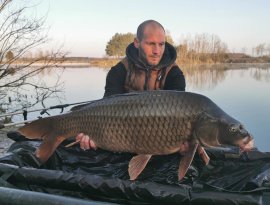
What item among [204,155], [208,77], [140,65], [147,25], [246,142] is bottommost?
[208,77]

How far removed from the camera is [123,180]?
1629 millimetres

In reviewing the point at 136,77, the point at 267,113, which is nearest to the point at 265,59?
the point at 267,113

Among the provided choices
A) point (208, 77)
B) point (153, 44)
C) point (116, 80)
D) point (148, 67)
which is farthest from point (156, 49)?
point (208, 77)

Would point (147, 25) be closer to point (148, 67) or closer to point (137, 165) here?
point (148, 67)

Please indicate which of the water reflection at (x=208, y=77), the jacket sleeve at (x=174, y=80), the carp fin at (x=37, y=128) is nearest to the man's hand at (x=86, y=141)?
the carp fin at (x=37, y=128)

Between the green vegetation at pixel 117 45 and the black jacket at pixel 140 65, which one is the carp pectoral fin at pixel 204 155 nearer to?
the black jacket at pixel 140 65

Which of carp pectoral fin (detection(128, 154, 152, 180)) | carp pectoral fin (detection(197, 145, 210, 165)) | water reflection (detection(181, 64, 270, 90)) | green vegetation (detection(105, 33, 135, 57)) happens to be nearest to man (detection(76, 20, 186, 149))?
carp pectoral fin (detection(197, 145, 210, 165))

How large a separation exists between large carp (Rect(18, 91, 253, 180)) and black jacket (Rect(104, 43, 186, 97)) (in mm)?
716

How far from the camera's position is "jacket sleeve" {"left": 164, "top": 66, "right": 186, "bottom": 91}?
2625mm

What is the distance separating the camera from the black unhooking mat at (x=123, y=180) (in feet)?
4.60

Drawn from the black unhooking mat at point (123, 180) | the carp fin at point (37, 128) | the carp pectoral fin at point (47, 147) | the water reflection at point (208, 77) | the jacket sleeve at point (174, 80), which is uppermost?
the jacket sleeve at point (174, 80)

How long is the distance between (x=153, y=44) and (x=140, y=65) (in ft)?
0.63

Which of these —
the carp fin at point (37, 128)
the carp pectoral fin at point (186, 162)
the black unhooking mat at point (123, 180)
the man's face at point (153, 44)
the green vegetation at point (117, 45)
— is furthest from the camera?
the green vegetation at point (117, 45)

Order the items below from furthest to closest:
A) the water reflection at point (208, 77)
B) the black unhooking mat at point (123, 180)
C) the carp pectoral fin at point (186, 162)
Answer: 1. the water reflection at point (208, 77)
2. the carp pectoral fin at point (186, 162)
3. the black unhooking mat at point (123, 180)
